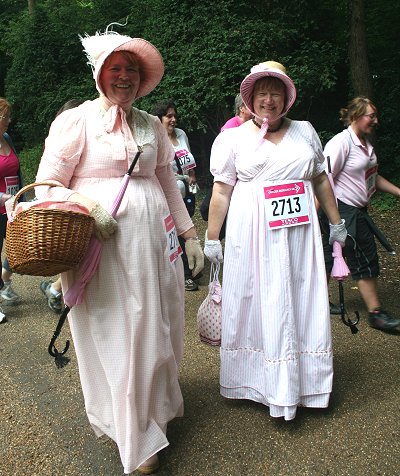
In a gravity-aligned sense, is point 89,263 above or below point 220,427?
above

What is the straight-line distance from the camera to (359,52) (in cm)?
952

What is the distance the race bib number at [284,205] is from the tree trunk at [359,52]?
7.49 m

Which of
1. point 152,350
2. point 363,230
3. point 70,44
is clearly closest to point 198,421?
point 152,350

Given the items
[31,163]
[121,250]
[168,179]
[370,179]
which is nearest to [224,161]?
[168,179]

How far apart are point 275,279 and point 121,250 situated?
94 cm

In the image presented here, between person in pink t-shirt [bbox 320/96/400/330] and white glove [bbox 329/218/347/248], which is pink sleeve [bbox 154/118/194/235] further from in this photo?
person in pink t-shirt [bbox 320/96/400/330]

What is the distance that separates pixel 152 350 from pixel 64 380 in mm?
1380

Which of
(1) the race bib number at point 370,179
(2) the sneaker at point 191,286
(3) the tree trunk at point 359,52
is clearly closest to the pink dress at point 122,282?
(1) the race bib number at point 370,179

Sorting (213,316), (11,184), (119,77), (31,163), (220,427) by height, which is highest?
(119,77)

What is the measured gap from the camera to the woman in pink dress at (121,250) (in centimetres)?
248

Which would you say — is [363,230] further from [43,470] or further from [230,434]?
[43,470]

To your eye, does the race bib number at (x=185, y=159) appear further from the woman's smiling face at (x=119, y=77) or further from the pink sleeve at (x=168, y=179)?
the woman's smiling face at (x=119, y=77)

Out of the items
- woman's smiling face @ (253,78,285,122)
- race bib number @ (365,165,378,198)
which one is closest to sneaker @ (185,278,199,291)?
race bib number @ (365,165,378,198)

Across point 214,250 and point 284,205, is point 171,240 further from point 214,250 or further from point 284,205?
point 284,205
